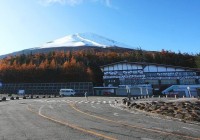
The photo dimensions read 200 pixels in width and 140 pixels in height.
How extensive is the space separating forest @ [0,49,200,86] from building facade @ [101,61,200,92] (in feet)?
37.7

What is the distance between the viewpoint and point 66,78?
334 ft

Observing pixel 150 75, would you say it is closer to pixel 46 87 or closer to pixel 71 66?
pixel 71 66

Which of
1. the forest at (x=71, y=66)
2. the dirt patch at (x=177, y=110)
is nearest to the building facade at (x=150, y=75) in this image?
the forest at (x=71, y=66)

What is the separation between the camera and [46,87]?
92.6 meters

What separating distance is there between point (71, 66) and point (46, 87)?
1632 cm

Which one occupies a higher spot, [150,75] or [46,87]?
[150,75]

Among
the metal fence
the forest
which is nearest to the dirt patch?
the metal fence

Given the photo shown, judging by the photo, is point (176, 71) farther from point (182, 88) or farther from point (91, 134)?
point (91, 134)

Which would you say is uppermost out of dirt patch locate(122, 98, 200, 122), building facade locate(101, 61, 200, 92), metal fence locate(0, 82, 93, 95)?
building facade locate(101, 61, 200, 92)

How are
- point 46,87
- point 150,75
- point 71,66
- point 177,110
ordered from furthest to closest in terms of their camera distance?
point 71,66 < point 46,87 < point 150,75 < point 177,110

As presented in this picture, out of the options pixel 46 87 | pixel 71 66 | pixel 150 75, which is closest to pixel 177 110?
pixel 150 75

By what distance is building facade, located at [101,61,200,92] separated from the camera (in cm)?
8281

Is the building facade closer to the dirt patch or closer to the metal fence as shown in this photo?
the metal fence

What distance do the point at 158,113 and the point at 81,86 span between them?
220 ft
